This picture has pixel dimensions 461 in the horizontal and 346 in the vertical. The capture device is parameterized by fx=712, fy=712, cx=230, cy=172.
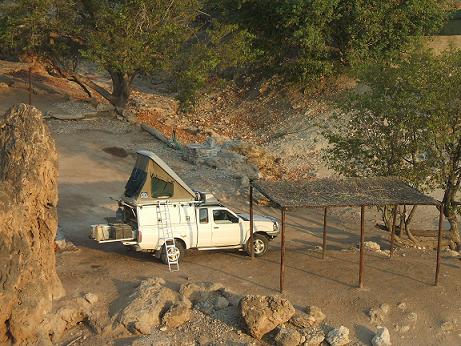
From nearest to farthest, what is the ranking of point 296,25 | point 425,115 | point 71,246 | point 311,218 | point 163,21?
1. point 71,246
2. point 425,115
3. point 311,218
4. point 163,21
5. point 296,25

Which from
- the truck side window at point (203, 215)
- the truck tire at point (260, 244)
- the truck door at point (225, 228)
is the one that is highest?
the truck side window at point (203, 215)

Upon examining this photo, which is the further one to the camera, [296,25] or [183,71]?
[296,25]

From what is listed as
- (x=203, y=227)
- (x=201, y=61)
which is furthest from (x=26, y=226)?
(x=201, y=61)

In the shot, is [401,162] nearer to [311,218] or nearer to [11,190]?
[311,218]

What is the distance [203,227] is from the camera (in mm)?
19484

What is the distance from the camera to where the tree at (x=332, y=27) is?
1578 inches

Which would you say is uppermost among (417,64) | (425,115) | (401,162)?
(417,64)

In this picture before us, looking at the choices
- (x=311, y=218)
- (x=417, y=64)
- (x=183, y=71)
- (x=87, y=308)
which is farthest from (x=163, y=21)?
(x=87, y=308)

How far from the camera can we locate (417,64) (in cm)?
2170

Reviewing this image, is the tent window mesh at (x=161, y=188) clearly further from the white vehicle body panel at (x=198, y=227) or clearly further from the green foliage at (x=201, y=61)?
the green foliage at (x=201, y=61)

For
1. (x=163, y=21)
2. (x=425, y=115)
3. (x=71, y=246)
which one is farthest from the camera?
(x=163, y=21)

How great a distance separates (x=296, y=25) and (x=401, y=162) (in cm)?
2053

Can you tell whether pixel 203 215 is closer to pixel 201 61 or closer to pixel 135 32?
pixel 135 32

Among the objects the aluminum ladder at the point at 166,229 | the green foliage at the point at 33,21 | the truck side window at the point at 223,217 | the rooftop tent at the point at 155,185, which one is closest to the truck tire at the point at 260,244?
the truck side window at the point at 223,217
